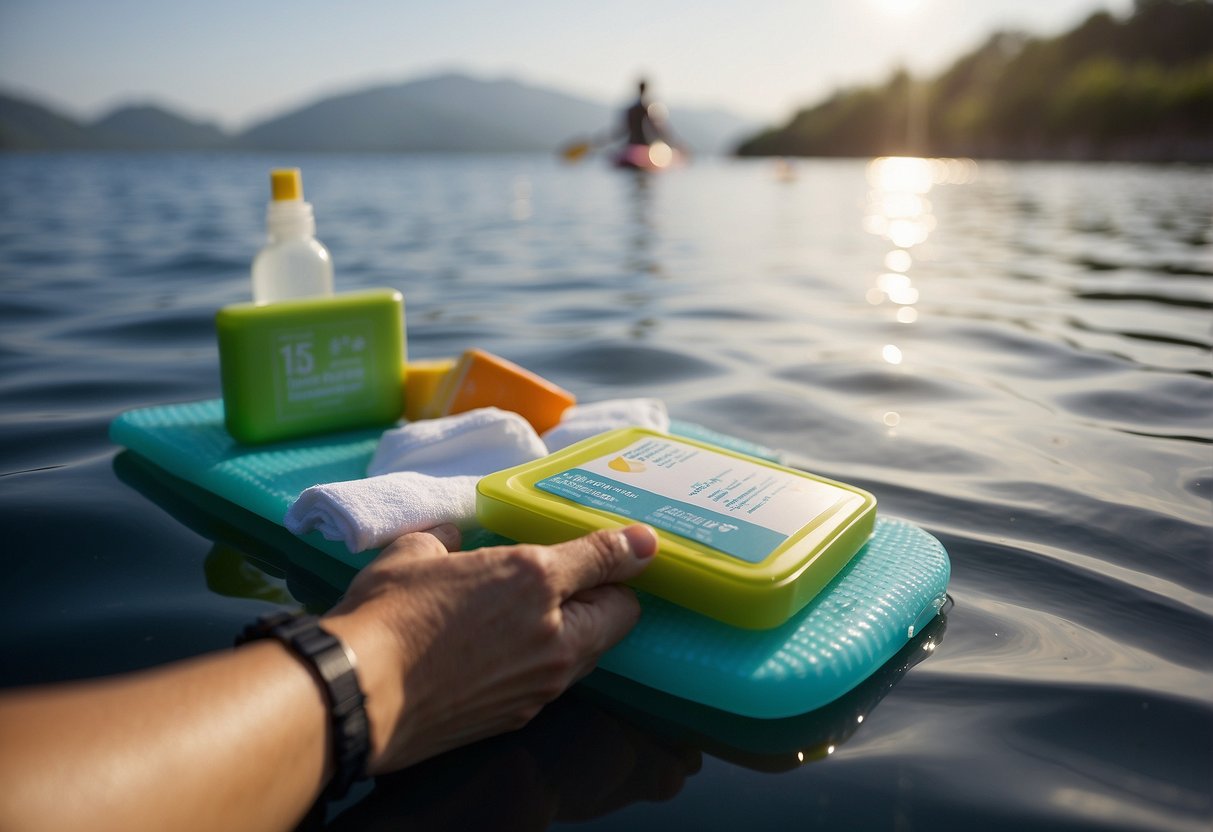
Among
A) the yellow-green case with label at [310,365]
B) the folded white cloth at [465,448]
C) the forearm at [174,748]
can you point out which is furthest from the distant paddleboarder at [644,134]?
the forearm at [174,748]

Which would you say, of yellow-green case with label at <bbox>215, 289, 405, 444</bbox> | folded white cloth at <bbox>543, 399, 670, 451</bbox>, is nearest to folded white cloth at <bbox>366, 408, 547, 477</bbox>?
folded white cloth at <bbox>543, 399, 670, 451</bbox>

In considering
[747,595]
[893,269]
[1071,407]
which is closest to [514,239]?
[893,269]

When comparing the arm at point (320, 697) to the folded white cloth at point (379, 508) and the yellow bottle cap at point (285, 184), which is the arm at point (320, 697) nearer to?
the folded white cloth at point (379, 508)

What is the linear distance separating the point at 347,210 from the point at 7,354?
7906mm

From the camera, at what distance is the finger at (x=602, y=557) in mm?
1169

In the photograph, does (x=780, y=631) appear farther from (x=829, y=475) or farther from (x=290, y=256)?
(x=290, y=256)

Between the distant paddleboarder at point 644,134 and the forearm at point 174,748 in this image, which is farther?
the distant paddleboarder at point 644,134

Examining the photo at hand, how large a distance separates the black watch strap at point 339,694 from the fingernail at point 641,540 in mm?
454

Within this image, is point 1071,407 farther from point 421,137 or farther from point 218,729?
point 421,137

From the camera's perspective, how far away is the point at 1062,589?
1.63 meters

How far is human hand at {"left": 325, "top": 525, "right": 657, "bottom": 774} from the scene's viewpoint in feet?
3.35

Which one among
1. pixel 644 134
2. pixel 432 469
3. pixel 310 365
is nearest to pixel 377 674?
pixel 432 469

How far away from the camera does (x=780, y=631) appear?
1308 mm

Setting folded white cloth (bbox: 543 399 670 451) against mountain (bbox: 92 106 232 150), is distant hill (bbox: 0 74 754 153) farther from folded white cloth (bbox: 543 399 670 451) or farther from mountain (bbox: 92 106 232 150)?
folded white cloth (bbox: 543 399 670 451)
